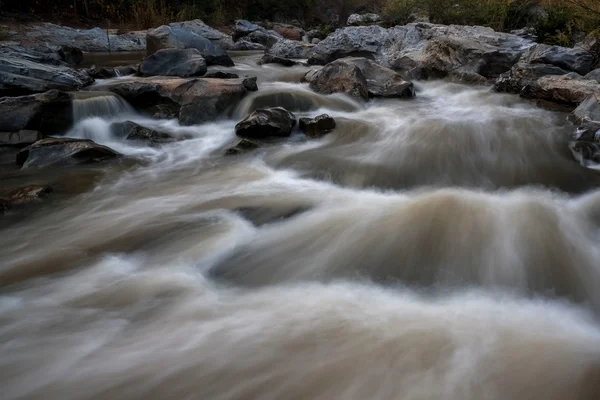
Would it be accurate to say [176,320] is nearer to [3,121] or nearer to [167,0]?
[3,121]

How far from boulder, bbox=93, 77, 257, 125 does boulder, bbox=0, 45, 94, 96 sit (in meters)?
0.88

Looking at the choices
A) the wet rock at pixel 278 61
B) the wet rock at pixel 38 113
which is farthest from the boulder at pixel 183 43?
the wet rock at pixel 38 113

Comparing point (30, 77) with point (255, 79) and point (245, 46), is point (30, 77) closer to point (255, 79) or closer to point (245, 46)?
point (255, 79)

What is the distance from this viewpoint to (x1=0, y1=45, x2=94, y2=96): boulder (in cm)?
757

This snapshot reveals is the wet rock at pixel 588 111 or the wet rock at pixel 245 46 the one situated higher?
the wet rock at pixel 245 46

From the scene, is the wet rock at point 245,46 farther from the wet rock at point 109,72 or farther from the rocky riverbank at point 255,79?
the wet rock at point 109,72

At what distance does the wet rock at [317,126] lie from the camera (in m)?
6.76

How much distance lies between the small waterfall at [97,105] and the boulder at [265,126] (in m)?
2.50

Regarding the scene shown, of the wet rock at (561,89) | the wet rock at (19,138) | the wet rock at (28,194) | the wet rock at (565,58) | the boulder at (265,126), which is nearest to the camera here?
the wet rock at (28,194)

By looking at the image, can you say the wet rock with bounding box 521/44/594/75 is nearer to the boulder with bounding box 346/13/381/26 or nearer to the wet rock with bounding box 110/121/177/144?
the wet rock with bounding box 110/121/177/144

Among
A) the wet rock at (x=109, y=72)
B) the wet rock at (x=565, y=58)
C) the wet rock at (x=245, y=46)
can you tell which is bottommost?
the wet rock at (x=109, y=72)

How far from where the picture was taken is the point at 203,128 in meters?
7.24

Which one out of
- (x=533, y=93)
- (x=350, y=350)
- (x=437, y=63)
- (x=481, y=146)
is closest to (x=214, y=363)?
(x=350, y=350)

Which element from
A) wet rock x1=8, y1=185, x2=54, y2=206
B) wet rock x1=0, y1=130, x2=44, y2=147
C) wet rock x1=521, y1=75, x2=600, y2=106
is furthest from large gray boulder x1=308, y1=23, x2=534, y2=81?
wet rock x1=8, y1=185, x2=54, y2=206
